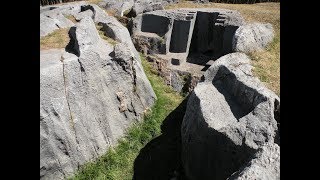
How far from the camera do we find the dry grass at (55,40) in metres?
8.74

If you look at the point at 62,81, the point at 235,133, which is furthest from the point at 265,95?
the point at 62,81

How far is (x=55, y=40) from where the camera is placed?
9086 millimetres

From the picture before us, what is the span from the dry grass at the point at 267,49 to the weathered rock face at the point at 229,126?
54cm

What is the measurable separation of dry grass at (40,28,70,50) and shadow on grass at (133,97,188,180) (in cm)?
308

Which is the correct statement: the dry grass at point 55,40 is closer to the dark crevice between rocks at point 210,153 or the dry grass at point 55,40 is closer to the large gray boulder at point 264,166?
the dark crevice between rocks at point 210,153

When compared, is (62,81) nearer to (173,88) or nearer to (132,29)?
(173,88)

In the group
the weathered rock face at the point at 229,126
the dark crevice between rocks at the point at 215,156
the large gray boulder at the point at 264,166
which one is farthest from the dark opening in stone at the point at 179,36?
the large gray boulder at the point at 264,166

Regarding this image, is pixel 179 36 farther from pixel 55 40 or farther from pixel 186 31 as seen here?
pixel 55 40

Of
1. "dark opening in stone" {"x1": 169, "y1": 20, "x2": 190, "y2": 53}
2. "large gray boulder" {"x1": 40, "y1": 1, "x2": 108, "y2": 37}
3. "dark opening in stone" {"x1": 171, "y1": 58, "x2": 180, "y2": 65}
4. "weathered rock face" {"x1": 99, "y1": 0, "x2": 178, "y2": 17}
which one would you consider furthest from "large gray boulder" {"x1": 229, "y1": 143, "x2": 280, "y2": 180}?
"weathered rock face" {"x1": 99, "y1": 0, "x2": 178, "y2": 17}

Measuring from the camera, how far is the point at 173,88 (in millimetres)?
10898

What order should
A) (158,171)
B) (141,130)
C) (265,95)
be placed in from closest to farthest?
1. (265,95)
2. (158,171)
3. (141,130)

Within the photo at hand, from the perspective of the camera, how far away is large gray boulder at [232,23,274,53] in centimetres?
993

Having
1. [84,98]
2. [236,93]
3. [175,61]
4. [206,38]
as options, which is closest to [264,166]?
[236,93]

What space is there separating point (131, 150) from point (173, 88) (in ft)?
9.79
